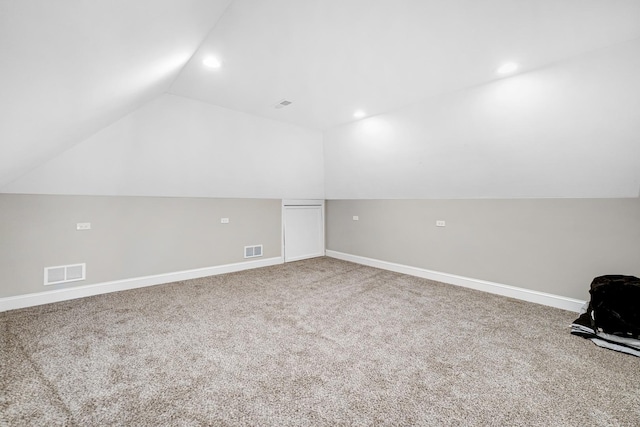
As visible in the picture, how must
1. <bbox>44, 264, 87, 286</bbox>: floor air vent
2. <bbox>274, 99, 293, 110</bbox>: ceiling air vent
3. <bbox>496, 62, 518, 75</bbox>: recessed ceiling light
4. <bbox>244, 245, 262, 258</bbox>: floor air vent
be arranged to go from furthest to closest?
1. <bbox>244, 245, 262, 258</bbox>: floor air vent
2. <bbox>274, 99, 293, 110</bbox>: ceiling air vent
3. <bbox>44, 264, 87, 286</bbox>: floor air vent
4. <bbox>496, 62, 518, 75</bbox>: recessed ceiling light

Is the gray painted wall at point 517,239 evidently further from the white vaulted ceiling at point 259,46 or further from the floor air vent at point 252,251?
the floor air vent at point 252,251

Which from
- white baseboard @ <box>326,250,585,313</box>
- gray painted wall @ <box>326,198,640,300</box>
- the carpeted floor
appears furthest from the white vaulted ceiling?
white baseboard @ <box>326,250,585,313</box>

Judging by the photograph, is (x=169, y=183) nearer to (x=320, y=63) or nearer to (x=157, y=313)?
(x=157, y=313)

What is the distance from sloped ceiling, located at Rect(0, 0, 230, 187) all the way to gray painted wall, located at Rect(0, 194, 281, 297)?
108cm

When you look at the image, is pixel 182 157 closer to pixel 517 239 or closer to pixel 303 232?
pixel 303 232

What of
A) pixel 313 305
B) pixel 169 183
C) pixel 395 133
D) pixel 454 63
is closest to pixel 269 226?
pixel 169 183

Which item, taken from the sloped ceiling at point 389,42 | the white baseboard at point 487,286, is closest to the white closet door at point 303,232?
the white baseboard at point 487,286

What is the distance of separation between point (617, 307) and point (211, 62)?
166 inches

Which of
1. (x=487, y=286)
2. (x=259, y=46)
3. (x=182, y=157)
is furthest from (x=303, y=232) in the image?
(x=259, y=46)

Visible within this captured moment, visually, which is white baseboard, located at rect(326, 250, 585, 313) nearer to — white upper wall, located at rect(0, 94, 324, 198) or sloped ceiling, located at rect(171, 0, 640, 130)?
white upper wall, located at rect(0, 94, 324, 198)

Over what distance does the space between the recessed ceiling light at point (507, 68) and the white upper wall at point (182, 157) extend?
2827mm

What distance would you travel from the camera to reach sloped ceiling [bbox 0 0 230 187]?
0.85 m

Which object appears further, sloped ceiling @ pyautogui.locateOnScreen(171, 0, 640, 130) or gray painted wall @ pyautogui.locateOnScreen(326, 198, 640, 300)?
gray painted wall @ pyautogui.locateOnScreen(326, 198, 640, 300)

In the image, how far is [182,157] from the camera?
3676 mm
